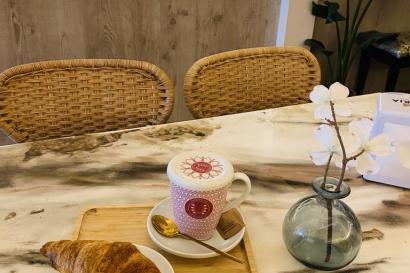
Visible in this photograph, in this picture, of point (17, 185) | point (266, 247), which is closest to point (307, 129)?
point (266, 247)

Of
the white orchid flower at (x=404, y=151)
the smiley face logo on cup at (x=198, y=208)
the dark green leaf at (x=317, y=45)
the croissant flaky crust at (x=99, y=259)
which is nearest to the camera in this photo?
the croissant flaky crust at (x=99, y=259)

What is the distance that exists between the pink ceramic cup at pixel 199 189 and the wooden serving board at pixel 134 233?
0.17 ft

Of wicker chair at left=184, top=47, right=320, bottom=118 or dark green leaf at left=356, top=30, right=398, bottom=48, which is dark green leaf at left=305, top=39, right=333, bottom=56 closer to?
dark green leaf at left=356, top=30, right=398, bottom=48

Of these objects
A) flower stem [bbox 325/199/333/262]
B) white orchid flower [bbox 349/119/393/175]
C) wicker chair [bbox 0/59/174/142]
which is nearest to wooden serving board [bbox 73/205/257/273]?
flower stem [bbox 325/199/333/262]

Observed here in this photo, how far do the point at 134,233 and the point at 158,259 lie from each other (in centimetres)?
10

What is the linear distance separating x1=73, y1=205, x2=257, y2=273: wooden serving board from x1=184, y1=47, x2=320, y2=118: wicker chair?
561 millimetres

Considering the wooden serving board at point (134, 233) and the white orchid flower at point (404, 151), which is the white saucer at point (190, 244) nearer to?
the wooden serving board at point (134, 233)

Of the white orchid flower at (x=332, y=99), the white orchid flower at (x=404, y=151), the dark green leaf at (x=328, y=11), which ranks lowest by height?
the white orchid flower at (x=404, y=151)

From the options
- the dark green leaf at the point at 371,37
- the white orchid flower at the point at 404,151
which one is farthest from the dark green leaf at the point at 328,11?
the white orchid flower at the point at 404,151

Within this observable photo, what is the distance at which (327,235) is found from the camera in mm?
748

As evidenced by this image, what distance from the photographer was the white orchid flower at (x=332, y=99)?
2.36 feet

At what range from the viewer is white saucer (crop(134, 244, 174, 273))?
73 centimetres

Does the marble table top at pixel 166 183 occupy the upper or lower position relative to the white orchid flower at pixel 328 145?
lower

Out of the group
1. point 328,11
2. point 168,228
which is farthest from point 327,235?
point 328,11
